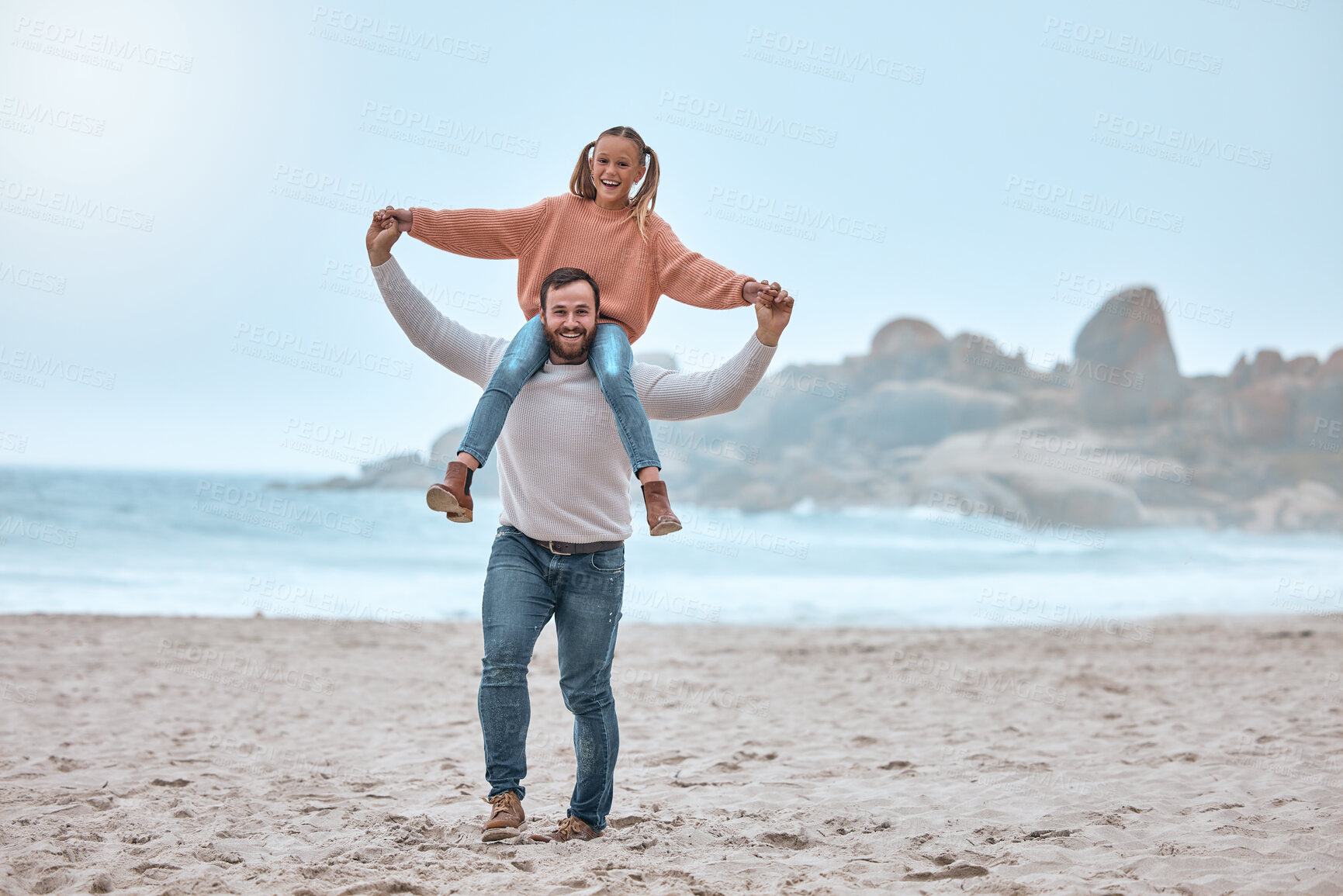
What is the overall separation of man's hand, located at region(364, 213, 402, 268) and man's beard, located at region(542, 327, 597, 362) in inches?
21.4

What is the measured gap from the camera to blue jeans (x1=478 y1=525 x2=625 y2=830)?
8.58 feet

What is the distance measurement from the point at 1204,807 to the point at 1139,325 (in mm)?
41565

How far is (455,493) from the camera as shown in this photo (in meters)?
2.43

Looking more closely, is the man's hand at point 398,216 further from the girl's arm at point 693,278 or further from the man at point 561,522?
the girl's arm at point 693,278

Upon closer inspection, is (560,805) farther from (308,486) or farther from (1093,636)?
(308,486)

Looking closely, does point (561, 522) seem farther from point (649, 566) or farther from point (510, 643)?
point (649, 566)

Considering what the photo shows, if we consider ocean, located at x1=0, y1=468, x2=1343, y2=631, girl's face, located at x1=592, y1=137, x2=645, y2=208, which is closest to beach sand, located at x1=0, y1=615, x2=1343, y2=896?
girl's face, located at x1=592, y1=137, x2=645, y2=208

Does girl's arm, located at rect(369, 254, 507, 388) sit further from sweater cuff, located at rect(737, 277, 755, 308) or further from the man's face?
sweater cuff, located at rect(737, 277, 755, 308)

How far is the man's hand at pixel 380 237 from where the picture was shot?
2.71 m

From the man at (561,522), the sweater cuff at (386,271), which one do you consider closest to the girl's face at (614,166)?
the man at (561,522)

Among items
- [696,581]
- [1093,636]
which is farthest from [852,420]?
[1093,636]

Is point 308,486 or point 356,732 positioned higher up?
point 308,486

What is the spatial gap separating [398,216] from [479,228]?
0.79 ft

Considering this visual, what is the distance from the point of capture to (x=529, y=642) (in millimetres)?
2650
